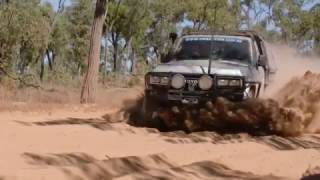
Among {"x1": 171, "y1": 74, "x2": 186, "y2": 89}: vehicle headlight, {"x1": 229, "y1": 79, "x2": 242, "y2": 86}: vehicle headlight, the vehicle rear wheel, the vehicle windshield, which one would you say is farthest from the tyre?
the vehicle rear wheel

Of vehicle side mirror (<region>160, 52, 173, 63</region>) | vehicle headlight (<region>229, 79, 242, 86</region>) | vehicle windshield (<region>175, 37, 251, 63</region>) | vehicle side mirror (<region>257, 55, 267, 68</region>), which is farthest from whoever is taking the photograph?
vehicle side mirror (<region>160, 52, 173, 63</region>)

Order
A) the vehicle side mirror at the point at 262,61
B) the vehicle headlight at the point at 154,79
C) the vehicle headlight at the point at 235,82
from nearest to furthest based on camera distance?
the vehicle headlight at the point at 235,82
the vehicle headlight at the point at 154,79
the vehicle side mirror at the point at 262,61

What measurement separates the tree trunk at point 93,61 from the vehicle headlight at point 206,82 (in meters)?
7.43

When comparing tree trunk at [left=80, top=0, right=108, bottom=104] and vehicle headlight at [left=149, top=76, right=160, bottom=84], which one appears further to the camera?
tree trunk at [left=80, top=0, right=108, bottom=104]

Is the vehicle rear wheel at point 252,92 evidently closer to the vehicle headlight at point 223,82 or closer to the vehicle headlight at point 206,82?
the vehicle headlight at point 223,82

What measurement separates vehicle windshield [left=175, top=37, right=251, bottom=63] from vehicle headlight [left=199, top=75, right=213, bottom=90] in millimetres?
997

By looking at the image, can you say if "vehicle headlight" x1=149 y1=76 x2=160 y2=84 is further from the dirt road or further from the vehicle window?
the vehicle window

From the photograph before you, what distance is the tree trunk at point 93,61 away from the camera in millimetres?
18125

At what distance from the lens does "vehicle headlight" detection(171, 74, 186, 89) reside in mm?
11266

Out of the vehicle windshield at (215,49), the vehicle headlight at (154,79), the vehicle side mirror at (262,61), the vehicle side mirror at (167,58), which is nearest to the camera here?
the vehicle headlight at (154,79)

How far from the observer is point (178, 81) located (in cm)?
1128

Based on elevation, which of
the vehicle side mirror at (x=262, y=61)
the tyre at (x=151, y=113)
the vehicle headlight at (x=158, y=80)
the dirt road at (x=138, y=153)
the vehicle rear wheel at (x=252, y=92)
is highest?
the vehicle side mirror at (x=262, y=61)

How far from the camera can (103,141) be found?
9.66 m

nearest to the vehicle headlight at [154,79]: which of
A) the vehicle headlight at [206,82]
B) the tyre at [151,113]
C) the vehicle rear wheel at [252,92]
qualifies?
the tyre at [151,113]
